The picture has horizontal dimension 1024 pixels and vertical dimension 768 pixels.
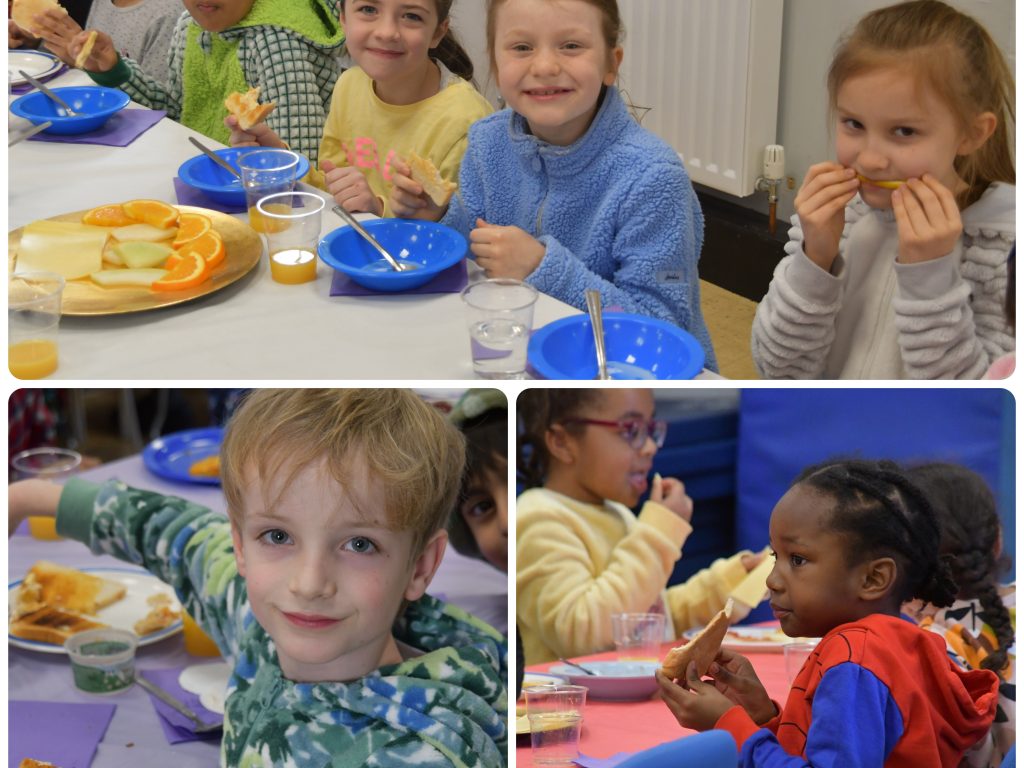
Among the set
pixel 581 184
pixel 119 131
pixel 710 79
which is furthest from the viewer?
pixel 710 79

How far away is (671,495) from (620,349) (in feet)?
1.64

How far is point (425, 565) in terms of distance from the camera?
1206 mm

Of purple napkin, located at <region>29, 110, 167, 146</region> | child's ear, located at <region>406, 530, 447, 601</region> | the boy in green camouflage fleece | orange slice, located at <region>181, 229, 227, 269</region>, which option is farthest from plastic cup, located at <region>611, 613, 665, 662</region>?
purple napkin, located at <region>29, 110, 167, 146</region>

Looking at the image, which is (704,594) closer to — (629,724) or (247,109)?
(629,724)

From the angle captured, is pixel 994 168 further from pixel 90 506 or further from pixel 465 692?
pixel 90 506

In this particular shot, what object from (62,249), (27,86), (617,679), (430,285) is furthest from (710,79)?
(617,679)

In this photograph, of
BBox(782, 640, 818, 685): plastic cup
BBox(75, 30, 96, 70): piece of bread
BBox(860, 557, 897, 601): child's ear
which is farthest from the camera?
BBox(75, 30, 96, 70): piece of bread

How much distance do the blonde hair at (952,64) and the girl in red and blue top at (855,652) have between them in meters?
0.60

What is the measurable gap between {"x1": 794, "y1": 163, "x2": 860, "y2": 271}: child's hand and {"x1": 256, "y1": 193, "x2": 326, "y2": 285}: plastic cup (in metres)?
0.66

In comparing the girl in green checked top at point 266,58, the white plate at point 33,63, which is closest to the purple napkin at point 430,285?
the girl in green checked top at point 266,58

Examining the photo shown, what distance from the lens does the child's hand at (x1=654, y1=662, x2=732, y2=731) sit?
1.05m

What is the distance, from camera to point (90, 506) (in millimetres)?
1577

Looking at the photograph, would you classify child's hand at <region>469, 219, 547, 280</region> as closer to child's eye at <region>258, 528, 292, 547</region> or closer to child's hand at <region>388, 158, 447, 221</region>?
child's hand at <region>388, 158, 447, 221</region>

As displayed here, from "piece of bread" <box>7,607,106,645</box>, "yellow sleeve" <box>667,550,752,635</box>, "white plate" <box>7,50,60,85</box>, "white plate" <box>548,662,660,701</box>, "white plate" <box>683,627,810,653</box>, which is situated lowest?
"yellow sleeve" <box>667,550,752,635</box>
